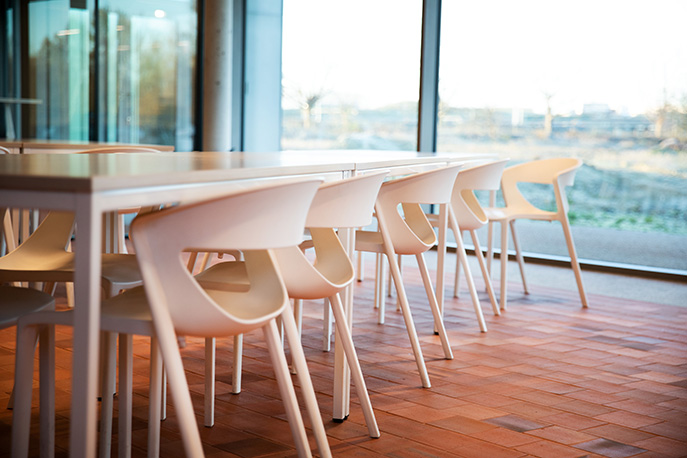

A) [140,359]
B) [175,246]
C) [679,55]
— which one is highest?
[679,55]

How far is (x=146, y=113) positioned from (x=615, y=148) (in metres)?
4.21

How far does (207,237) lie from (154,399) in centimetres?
66

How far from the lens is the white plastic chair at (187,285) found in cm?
136

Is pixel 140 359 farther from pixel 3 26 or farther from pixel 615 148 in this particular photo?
pixel 3 26

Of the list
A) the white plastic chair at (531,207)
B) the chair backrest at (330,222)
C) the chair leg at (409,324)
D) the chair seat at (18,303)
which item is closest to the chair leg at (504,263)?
the white plastic chair at (531,207)

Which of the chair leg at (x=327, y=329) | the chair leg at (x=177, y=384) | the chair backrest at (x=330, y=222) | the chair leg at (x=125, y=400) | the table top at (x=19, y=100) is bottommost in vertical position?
the chair leg at (x=327, y=329)

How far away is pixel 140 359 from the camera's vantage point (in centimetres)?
300

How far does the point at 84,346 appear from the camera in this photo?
4.14 ft

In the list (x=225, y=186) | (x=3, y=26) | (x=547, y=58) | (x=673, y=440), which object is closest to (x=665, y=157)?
(x=547, y=58)

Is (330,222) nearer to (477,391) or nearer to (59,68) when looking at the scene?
(477,391)

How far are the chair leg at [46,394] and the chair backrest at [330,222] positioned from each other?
1.94 feet

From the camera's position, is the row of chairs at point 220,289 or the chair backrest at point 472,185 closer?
the row of chairs at point 220,289

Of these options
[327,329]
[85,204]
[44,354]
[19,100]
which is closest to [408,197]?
[327,329]

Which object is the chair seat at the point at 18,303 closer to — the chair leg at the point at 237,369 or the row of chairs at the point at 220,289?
the row of chairs at the point at 220,289
